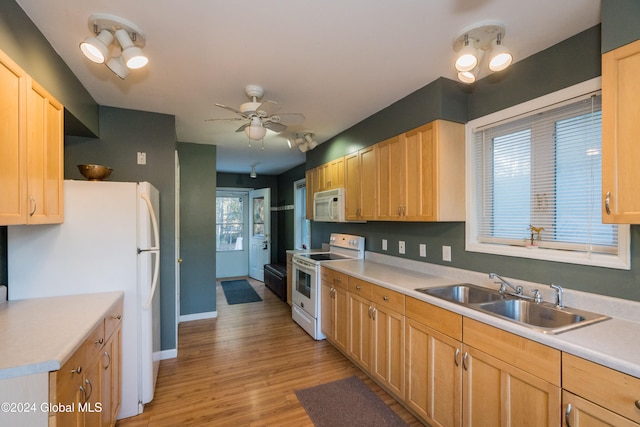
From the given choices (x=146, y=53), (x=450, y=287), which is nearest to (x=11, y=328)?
(x=146, y=53)

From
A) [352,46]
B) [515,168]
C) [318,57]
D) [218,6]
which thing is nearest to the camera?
[218,6]

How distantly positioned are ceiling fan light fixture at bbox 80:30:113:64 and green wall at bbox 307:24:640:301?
2.23 m

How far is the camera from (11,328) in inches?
56.2

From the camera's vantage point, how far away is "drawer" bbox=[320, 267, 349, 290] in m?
3.04

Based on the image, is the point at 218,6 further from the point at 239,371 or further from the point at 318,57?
the point at 239,371

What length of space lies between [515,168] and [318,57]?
163 cm

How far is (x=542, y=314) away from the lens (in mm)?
1812

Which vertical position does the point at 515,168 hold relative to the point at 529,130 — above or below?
below

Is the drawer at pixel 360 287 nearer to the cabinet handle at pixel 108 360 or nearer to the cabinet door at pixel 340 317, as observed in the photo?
the cabinet door at pixel 340 317

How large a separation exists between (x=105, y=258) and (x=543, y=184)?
303 cm

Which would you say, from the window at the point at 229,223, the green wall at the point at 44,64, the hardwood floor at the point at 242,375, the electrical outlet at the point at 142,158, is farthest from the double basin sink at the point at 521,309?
the window at the point at 229,223

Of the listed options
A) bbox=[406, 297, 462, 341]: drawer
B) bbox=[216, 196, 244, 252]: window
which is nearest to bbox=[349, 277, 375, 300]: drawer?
bbox=[406, 297, 462, 341]: drawer

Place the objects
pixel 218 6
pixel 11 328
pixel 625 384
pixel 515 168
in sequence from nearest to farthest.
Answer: pixel 625 384 < pixel 11 328 < pixel 218 6 < pixel 515 168

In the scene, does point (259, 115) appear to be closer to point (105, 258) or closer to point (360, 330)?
point (105, 258)
